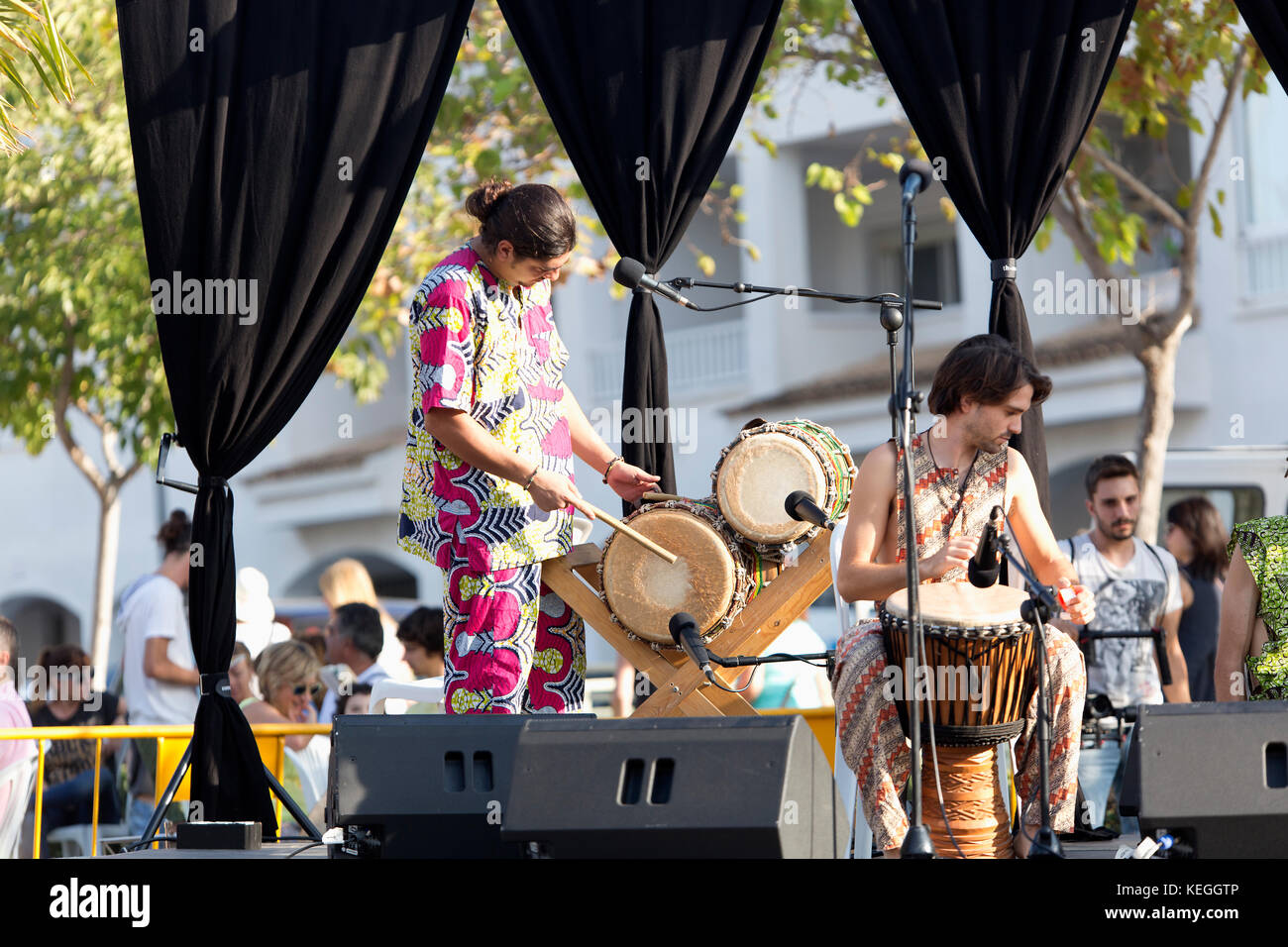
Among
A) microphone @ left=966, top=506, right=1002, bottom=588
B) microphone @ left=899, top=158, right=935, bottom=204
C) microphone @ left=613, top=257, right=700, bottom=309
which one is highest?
microphone @ left=899, top=158, right=935, bottom=204

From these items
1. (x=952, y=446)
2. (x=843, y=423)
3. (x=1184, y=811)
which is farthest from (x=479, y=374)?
(x=843, y=423)

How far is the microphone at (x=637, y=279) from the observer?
4.20 meters

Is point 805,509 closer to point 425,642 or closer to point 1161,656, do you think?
point 1161,656

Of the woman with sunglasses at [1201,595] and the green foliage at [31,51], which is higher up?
the green foliage at [31,51]

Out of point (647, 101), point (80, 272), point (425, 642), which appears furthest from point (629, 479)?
point (80, 272)

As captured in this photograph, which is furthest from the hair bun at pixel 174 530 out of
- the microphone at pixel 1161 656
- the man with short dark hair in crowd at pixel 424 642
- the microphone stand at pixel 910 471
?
the microphone stand at pixel 910 471

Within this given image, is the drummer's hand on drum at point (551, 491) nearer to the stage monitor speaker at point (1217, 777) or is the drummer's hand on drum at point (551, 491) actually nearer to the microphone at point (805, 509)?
the microphone at point (805, 509)

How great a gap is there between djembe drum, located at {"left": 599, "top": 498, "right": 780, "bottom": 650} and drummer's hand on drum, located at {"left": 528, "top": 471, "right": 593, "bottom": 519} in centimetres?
43

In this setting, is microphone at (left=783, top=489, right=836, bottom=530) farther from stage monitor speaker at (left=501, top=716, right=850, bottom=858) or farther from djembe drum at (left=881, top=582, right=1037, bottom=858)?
stage monitor speaker at (left=501, top=716, right=850, bottom=858)

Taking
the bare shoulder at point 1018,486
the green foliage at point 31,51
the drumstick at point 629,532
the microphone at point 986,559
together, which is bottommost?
the microphone at point 986,559

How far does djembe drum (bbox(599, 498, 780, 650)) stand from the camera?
4605 mm

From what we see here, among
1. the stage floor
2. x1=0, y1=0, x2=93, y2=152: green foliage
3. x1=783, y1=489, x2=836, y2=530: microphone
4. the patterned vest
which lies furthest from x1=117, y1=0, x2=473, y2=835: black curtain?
the patterned vest

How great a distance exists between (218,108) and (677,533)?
6.62 ft

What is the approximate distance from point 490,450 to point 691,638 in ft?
2.42
